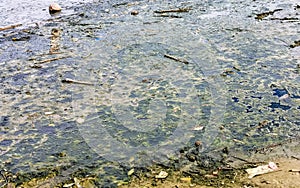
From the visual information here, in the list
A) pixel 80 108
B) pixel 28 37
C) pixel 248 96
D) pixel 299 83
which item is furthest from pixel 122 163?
pixel 28 37

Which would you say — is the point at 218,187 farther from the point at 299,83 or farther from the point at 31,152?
the point at 299,83

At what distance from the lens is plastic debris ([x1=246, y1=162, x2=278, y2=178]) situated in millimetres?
2039

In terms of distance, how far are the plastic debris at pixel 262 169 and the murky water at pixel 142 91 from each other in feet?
→ 0.69

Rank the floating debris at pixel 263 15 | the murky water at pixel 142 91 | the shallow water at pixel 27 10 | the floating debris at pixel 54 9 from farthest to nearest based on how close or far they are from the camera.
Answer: the floating debris at pixel 54 9 < the shallow water at pixel 27 10 < the floating debris at pixel 263 15 < the murky water at pixel 142 91

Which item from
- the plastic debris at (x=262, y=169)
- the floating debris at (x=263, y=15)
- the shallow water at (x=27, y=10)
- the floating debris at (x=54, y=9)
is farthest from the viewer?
the floating debris at (x=54, y=9)

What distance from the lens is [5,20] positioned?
568 centimetres

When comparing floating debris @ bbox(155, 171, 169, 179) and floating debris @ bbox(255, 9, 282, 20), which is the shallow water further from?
floating debris @ bbox(155, 171, 169, 179)

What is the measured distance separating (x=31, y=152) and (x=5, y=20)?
13.0ft

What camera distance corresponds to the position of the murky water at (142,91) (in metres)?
2.38

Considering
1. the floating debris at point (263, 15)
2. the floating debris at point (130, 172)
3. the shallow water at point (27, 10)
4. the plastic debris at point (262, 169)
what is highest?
the shallow water at point (27, 10)

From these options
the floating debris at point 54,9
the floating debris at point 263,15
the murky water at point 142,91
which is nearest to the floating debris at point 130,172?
the murky water at point 142,91

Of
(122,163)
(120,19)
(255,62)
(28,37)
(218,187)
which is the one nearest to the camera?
(218,187)

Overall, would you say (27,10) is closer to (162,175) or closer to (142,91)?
(142,91)

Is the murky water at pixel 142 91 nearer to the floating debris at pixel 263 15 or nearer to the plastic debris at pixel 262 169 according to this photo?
the floating debris at pixel 263 15
